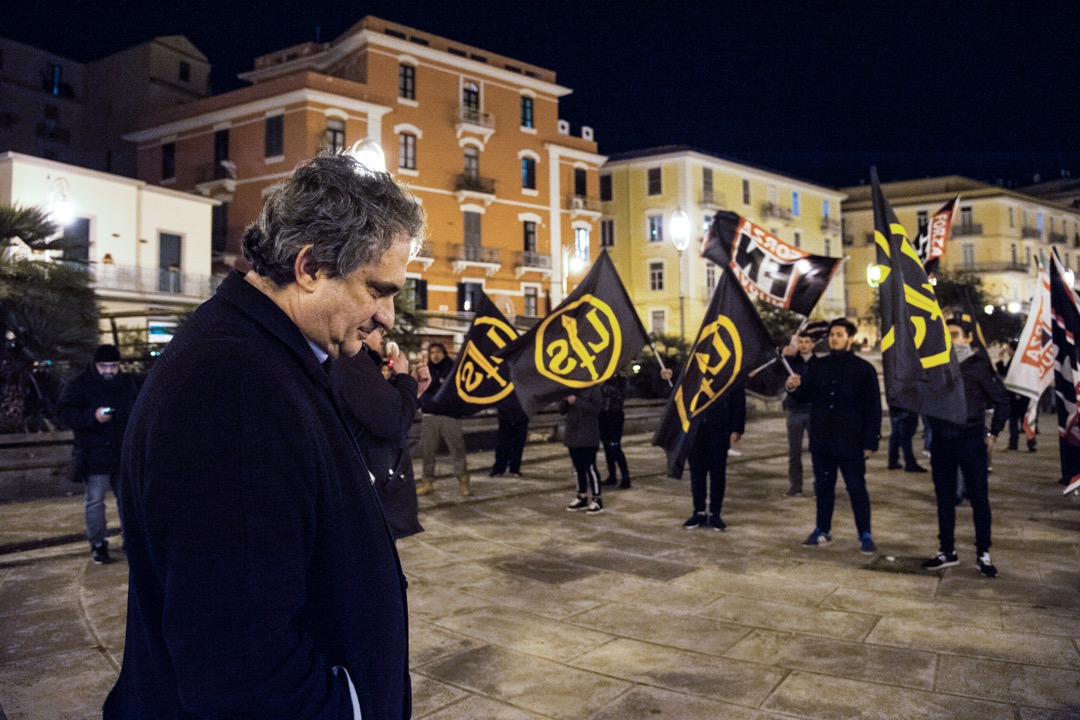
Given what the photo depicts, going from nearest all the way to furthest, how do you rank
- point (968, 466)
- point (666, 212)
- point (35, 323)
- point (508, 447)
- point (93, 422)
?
point (968, 466), point (93, 422), point (35, 323), point (508, 447), point (666, 212)

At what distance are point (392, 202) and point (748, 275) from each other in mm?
9381

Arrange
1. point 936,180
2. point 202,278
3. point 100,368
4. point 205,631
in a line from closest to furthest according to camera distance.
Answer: point 205,631 → point 100,368 → point 202,278 → point 936,180

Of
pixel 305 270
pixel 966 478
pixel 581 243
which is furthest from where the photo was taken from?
pixel 581 243

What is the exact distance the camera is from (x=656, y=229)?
46.6 m

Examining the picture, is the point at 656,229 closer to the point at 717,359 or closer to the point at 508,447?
the point at 508,447

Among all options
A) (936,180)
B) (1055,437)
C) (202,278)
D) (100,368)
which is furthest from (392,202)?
(936,180)

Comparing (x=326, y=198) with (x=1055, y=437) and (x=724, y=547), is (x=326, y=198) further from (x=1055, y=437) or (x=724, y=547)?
(x=1055, y=437)

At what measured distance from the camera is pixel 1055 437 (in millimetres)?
18500

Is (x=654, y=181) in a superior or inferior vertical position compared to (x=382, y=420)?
superior

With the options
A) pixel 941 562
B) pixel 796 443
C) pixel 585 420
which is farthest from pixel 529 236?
pixel 941 562

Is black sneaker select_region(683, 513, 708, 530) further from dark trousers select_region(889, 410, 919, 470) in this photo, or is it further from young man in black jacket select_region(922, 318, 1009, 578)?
dark trousers select_region(889, 410, 919, 470)

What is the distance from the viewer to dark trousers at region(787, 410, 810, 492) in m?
10.3

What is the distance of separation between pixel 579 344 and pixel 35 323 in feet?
25.3

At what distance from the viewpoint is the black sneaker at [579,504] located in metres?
9.36
